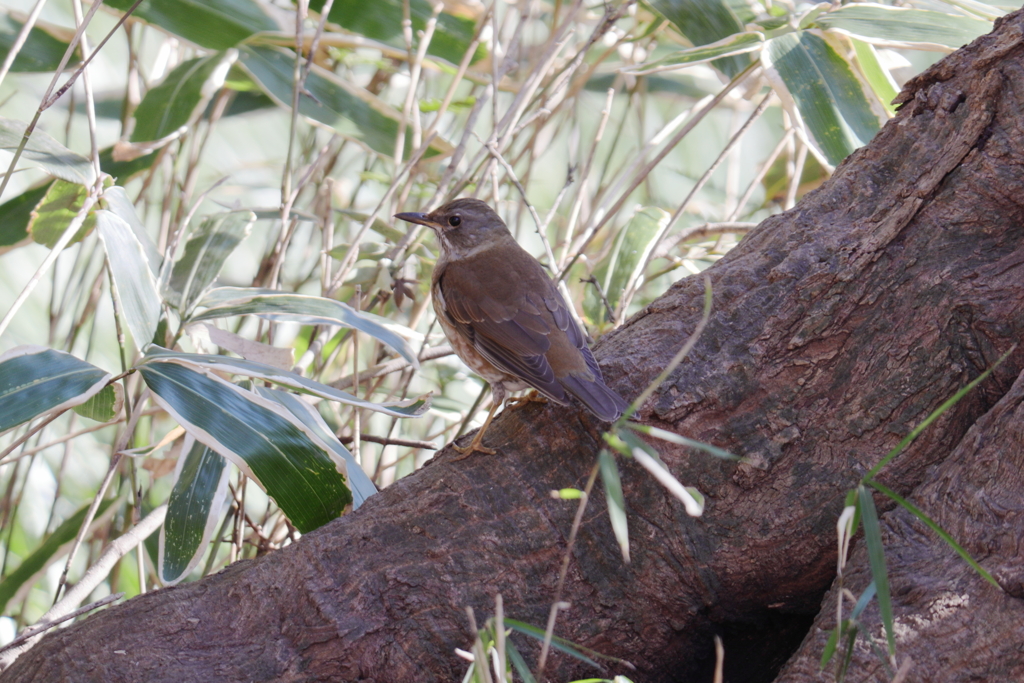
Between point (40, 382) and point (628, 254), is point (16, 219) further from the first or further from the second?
point (628, 254)

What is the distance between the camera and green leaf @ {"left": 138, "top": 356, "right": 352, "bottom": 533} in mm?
2047

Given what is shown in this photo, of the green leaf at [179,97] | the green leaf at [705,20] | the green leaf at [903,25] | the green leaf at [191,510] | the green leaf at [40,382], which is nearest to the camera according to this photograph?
the green leaf at [40,382]

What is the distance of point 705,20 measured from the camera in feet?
9.51

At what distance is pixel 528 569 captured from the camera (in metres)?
1.84

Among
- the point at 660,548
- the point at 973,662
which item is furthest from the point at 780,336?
the point at 973,662

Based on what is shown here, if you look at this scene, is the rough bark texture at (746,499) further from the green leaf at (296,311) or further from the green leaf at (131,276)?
the green leaf at (131,276)

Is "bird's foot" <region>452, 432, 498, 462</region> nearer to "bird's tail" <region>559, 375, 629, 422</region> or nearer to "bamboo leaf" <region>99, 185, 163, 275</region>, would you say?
"bird's tail" <region>559, 375, 629, 422</region>

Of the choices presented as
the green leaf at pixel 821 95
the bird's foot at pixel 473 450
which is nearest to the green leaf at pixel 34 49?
the bird's foot at pixel 473 450

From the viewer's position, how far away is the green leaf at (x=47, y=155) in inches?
93.7

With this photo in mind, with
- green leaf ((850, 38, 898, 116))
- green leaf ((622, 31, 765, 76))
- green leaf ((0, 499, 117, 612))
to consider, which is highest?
green leaf ((622, 31, 765, 76))

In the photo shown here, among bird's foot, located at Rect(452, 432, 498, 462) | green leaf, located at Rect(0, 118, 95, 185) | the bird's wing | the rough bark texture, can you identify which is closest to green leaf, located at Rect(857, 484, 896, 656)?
the rough bark texture

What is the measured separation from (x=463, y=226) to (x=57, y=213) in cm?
132

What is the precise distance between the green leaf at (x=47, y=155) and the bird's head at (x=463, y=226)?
995 mm

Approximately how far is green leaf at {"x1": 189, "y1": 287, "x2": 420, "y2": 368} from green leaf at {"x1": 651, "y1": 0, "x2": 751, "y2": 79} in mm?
1470
